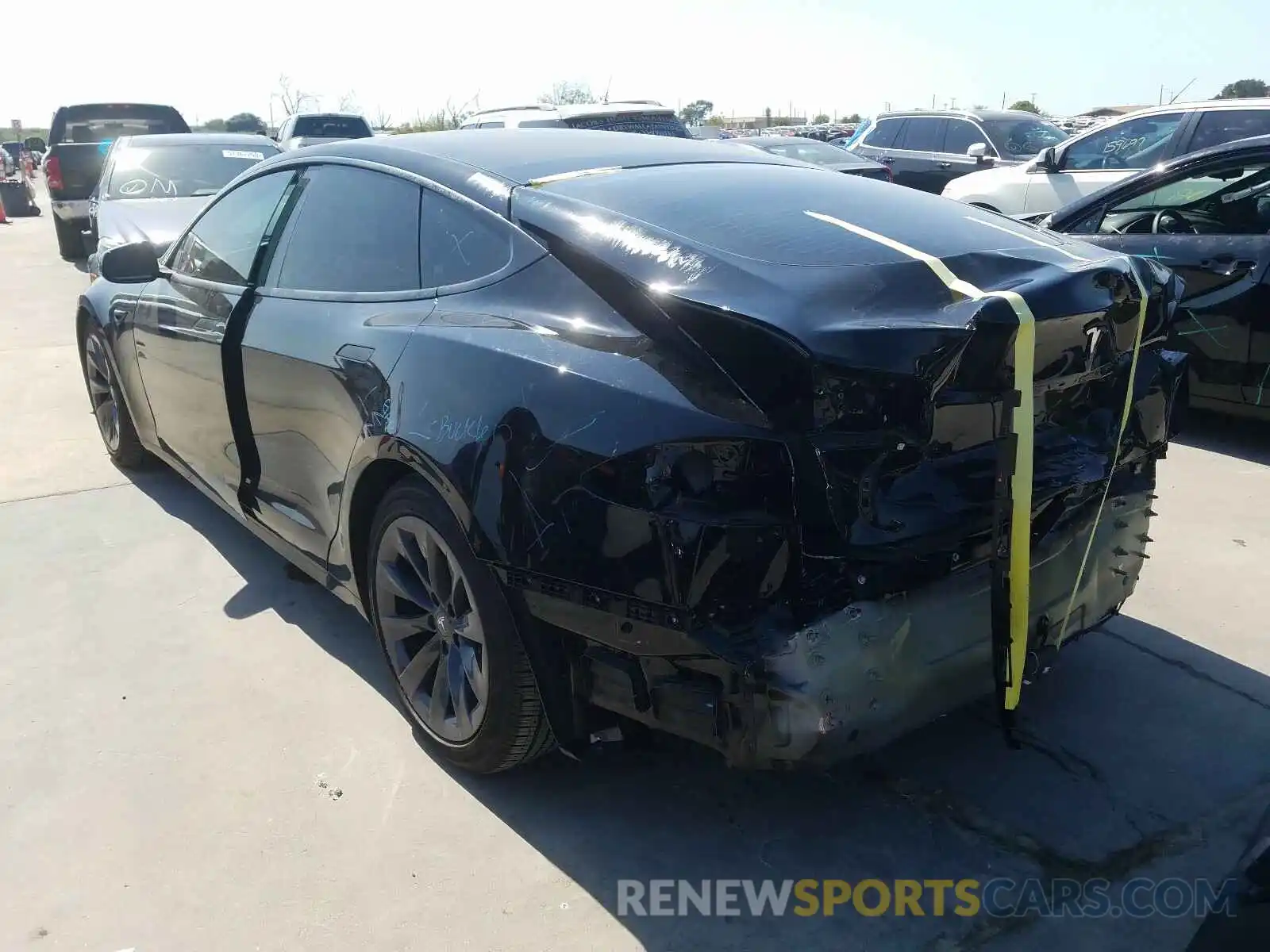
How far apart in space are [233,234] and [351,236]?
0.97 metres

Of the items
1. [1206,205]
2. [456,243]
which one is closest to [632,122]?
[1206,205]

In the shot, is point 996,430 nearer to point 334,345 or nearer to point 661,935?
point 661,935

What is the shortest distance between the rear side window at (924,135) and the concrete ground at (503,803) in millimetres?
11239

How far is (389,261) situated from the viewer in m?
3.06

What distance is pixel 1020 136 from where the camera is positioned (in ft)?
45.1

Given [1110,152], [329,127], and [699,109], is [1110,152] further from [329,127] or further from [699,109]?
[699,109]

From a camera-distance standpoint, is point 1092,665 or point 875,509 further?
point 1092,665

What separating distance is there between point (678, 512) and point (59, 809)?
1.94 meters

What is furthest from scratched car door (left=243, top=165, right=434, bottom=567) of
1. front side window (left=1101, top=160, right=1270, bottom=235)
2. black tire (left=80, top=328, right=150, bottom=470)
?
front side window (left=1101, top=160, right=1270, bottom=235)

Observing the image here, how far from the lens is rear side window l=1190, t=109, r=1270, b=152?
7605 millimetres

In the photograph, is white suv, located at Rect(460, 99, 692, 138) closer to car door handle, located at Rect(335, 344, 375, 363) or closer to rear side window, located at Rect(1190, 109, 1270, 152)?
rear side window, located at Rect(1190, 109, 1270, 152)

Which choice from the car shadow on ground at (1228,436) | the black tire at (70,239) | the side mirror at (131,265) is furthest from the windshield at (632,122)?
the side mirror at (131,265)

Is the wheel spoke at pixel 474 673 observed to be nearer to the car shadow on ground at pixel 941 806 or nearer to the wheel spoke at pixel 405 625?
the wheel spoke at pixel 405 625

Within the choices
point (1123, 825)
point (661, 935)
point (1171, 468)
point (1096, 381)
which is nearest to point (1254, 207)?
point (1171, 468)
